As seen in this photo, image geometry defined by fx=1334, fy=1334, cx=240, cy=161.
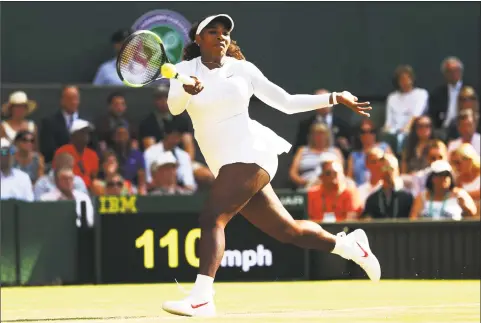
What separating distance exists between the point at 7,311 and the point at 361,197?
Result: 469 cm

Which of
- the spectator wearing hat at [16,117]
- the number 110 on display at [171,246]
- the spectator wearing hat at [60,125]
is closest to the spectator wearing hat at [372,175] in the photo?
the number 110 on display at [171,246]

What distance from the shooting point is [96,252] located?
11438mm

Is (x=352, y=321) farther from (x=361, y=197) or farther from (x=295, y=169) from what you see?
(x=295, y=169)

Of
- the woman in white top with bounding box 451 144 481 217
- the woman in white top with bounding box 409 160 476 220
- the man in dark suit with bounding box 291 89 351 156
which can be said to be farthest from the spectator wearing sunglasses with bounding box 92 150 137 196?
the woman in white top with bounding box 451 144 481 217

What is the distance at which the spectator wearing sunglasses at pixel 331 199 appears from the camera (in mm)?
11852

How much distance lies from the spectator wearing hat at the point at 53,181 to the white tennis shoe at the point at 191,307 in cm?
483

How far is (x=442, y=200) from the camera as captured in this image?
11820mm

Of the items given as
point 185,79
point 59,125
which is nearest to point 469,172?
point 59,125

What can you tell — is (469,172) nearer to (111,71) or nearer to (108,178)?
(108,178)

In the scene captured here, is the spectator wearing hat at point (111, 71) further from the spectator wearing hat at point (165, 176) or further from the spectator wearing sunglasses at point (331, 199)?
the spectator wearing sunglasses at point (331, 199)

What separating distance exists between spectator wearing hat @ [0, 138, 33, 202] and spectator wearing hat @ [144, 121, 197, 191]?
1475mm

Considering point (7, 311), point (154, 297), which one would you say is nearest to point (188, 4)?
point (154, 297)

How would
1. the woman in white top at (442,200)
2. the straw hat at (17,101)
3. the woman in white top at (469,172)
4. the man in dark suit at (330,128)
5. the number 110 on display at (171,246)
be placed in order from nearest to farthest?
the number 110 on display at (171,246) → the woman in white top at (442,200) → the woman in white top at (469,172) → the straw hat at (17,101) → the man in dark suit at (330,128)

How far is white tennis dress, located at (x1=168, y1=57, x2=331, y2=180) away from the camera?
7594mm
